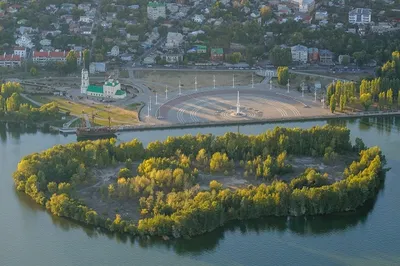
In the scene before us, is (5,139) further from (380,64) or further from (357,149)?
(380,64)

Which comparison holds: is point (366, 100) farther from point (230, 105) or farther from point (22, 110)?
point (22, 110)

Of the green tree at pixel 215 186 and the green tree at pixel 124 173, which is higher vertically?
the green tree at pixel 124 173

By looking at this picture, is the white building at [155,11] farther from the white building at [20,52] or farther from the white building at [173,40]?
the white building at [20,52]

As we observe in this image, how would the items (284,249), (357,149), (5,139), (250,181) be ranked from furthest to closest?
(5,139)
(357,149)
(250,181)
(284,249)

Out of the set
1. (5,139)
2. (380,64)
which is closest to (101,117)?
(5,139)

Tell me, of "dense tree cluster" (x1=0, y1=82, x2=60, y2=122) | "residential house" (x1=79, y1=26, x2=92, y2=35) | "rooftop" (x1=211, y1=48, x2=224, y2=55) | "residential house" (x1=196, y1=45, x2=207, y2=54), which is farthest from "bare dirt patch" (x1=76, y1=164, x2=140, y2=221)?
"residential house" (x1=79, y1=26, x2=92, y2=35)

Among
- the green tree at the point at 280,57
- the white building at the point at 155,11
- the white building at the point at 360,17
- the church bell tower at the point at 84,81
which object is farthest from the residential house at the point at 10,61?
the white building at the point at 360,17

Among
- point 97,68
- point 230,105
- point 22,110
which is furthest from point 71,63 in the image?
point 230,105
